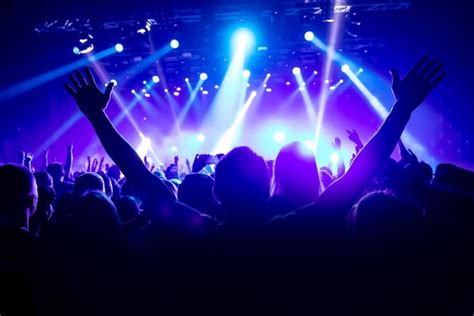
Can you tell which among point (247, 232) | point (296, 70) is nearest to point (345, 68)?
point (296, 70)

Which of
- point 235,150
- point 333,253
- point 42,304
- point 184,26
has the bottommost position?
point 333,253

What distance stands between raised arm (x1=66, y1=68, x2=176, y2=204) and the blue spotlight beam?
1088 cm

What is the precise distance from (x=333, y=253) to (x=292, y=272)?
0.18 m

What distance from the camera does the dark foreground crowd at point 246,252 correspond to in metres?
1.33

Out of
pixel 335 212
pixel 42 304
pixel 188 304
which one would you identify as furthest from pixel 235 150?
pixel 42 304

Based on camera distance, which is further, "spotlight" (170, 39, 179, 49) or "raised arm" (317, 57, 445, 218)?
"spotlight" (170, 39, 179, 49)

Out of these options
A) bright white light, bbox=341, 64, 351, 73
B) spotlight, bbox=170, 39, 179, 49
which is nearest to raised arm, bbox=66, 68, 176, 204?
spotlight, bbox=170, 39, 179, 49

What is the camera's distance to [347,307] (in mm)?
1376

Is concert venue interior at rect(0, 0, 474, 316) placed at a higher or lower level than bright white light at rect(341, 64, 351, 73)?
lower

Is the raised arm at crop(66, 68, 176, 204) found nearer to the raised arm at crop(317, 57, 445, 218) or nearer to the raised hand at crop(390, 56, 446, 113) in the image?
the raised arm at crop(317, 57, 445, 218)

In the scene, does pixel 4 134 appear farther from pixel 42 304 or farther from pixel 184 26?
pixel 42 304

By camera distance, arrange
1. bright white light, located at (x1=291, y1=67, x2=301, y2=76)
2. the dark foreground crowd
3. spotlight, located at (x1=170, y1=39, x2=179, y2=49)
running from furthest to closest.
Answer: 1. bright white light, located at (x1=291, y1=67, x2=301, y2=76)
2. spotlight, located at (x1=170, y1=39, x2=179, y2=49)
3. the dark foreground crowd

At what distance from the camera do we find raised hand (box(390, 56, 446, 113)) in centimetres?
157

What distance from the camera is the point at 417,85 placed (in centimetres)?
161
